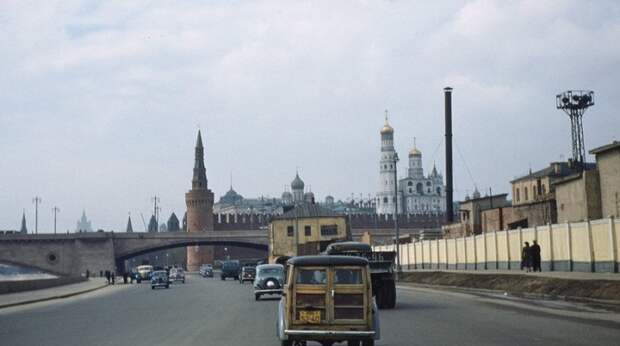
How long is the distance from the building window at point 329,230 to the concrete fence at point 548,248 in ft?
129

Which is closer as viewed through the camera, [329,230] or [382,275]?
[382,275]

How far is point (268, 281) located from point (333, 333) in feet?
74.5

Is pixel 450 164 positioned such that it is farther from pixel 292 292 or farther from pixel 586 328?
pixel 292 292

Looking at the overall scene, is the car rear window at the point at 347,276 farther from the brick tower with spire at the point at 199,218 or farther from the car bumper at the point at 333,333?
the brick tower with spire at the point at 199,218

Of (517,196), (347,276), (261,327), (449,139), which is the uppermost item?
(449,139)

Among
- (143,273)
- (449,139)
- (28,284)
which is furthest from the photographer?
(143,273)

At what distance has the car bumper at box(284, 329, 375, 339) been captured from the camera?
14.8m

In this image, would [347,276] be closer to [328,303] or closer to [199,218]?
[328,303]

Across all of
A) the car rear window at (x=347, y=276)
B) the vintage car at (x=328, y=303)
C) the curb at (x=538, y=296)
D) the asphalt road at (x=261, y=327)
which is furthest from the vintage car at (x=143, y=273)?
the car rear window at (x=347, y=276)

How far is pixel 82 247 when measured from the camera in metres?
122

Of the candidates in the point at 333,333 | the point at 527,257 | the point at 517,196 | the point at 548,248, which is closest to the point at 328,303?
the point at 333,333

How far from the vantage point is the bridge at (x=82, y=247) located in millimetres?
119750

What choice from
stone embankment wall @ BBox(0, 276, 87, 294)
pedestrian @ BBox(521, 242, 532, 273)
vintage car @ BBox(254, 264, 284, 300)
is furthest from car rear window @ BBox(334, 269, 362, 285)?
stone embankment wall @ BBox(0, 276, 87, 294)

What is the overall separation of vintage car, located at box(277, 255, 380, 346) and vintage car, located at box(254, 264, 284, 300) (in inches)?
850
